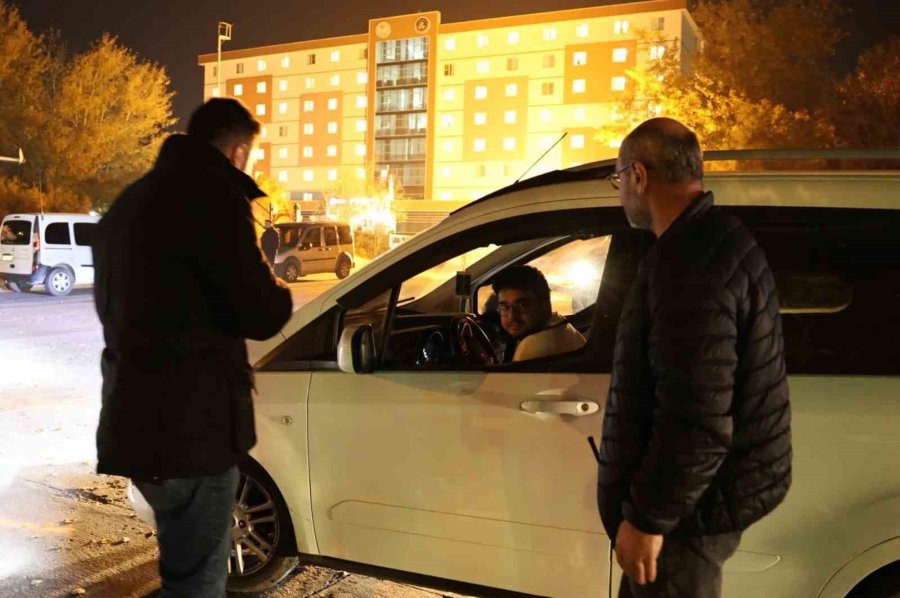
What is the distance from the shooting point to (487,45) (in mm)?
73312

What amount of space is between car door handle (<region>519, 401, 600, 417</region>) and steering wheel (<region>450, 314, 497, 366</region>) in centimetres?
93

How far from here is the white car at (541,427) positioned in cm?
240

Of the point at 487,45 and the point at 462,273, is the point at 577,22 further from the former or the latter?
the point at 462,273

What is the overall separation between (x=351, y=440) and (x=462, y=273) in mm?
1449

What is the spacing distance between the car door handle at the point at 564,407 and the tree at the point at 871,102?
23625mm

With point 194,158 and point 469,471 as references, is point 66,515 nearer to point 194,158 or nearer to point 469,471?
point 469,471

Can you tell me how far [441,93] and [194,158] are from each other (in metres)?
78.3

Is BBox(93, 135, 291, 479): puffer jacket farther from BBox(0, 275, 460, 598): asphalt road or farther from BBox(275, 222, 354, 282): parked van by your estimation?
BBox(275, 222, 354, 282): parked van

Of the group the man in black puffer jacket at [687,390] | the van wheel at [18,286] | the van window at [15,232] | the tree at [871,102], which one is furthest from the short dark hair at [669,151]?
the tree at [871,102]

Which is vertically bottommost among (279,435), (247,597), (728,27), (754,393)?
(247,597)

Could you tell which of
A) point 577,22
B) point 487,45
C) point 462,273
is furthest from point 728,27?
point 487,45

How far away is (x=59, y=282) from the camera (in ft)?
65.3

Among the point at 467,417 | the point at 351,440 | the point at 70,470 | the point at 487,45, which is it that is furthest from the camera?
the point at 487,45

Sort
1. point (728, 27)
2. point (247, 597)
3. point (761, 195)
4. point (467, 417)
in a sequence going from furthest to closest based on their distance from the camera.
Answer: point (728, 27) < point (247, 597) < point (467, 417) < point (761, 195)
